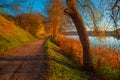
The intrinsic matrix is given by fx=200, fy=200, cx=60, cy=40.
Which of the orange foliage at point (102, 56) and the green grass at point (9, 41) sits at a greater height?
the green grass at point (9, 41)

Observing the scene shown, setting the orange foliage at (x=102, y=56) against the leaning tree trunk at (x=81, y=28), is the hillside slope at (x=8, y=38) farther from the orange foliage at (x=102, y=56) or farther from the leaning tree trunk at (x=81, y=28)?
the leaning tree trunk at (x=81, y=28)

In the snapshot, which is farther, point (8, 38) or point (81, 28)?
point (8, 38)

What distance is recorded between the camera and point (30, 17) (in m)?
65.6

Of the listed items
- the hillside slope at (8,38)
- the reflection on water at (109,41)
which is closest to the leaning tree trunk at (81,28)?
the reflection on water at (109,41)

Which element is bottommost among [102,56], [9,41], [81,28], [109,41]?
[102,56]

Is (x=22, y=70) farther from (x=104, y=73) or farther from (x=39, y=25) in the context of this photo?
(x=39, y=25)

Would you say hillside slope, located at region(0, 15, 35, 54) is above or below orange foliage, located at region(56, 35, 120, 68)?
above

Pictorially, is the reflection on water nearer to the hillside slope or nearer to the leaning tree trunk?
the leaning tree trunk

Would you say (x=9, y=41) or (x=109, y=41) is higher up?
(x=109, y=41)

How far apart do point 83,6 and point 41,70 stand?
5428mm

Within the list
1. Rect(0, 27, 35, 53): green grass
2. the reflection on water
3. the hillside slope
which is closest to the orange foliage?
the reflection on water

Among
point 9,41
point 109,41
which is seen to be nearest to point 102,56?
point 109,41

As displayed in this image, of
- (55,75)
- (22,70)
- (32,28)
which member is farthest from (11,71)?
(32,28)

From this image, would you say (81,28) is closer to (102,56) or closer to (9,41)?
(102,56)
